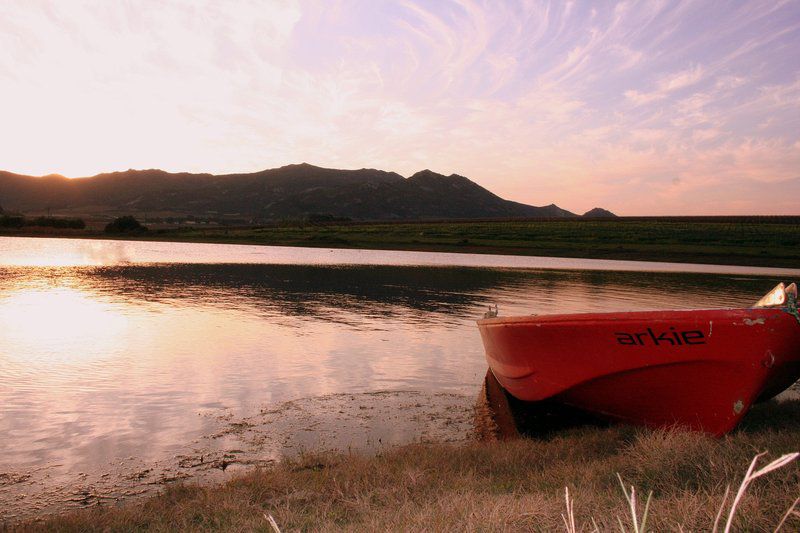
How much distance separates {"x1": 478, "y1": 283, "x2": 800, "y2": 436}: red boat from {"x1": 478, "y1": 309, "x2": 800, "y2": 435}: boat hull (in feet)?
0.04

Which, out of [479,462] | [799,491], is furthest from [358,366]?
[799,491]

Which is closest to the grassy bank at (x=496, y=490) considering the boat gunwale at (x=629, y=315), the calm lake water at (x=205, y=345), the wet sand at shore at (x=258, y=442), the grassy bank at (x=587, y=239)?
the wet sand at shore at (x=258, y=442)

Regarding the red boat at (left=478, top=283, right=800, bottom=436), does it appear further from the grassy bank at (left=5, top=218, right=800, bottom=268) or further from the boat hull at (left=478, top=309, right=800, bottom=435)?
the grassy bank at (left=5, top=218, right=800, bottom=268)

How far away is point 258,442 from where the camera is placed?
27.6 ft

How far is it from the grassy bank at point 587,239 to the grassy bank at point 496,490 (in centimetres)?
6586

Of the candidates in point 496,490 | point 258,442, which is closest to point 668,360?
point 496,490

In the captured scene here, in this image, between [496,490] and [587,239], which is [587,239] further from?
[496,490]

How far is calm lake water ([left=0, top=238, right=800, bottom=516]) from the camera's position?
9047 mm

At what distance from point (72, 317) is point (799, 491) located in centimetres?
1977

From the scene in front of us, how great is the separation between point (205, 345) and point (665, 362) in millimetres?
11343

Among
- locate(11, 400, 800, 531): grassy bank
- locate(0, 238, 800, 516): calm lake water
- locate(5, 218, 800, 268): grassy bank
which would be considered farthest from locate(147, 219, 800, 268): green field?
locate(11, 400, 800, 531): grassy bank

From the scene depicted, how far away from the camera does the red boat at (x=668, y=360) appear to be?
23.5ft

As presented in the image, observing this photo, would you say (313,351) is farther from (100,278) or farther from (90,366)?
(100,278)

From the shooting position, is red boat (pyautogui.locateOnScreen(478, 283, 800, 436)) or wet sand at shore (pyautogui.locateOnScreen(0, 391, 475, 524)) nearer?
wet sand at shore (pyautogui.locateOnScreen(0, 391, 475, 524))
